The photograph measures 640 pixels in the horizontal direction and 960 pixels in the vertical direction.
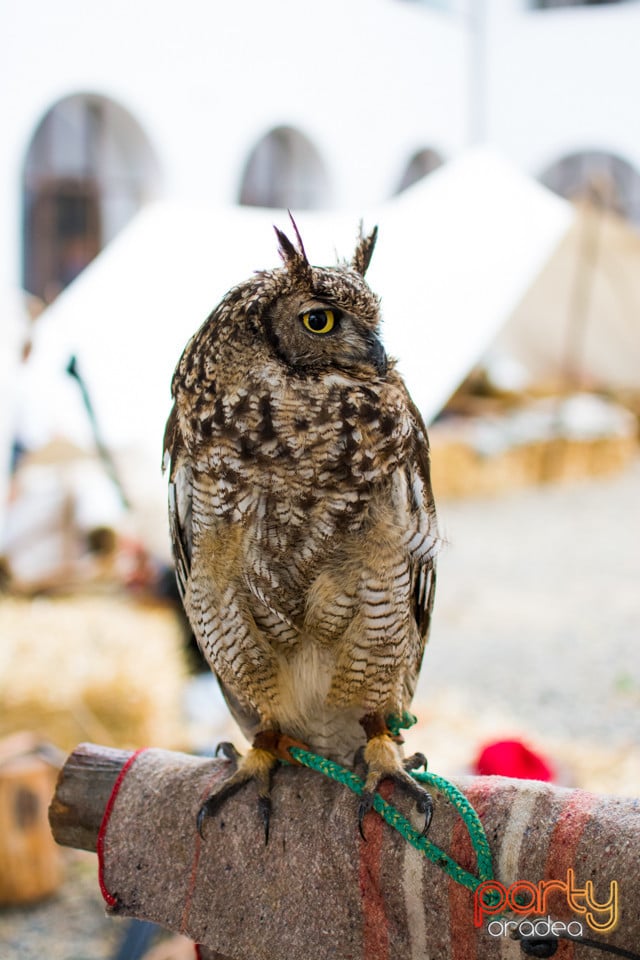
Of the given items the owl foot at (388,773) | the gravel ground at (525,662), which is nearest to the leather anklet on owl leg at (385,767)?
the owl foot at (388,773)

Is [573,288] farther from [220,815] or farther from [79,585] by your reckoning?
[220,815]

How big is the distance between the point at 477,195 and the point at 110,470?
1901 mm

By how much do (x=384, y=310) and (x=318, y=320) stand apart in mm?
1069

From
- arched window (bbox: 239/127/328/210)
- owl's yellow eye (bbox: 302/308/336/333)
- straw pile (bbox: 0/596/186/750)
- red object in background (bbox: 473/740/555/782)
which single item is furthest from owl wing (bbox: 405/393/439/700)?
arched window (bbox: 239/127/328/210)

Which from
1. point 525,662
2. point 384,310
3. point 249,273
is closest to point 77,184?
point 525,662

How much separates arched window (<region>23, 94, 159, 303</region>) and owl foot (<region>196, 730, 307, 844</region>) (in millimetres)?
9729

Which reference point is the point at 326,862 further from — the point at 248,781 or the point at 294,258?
the point at 294,258

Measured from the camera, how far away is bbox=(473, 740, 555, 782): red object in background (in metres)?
2.12

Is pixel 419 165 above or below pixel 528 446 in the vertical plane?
above

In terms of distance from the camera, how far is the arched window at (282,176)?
506 inches

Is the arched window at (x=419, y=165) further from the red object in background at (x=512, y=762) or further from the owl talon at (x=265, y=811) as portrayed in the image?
the owl talon at (x=265, y=811)

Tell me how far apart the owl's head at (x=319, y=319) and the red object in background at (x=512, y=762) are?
3.80 feet

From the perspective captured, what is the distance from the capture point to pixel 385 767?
57.9 inches

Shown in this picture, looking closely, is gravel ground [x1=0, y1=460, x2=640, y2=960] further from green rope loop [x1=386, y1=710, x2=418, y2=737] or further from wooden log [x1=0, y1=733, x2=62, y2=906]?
green rope loop [x1=386, y1=710, x2=418, y2=737]
